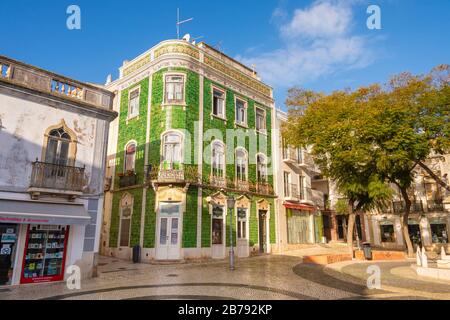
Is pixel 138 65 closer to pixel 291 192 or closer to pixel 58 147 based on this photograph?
pixel 58 147

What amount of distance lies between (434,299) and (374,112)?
10721mm

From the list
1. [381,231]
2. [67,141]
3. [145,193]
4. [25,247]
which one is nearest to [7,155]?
[67,141]

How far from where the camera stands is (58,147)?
12156mm

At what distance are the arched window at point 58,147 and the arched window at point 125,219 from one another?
7.92 meters

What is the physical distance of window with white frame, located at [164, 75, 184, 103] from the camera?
64.1 ft

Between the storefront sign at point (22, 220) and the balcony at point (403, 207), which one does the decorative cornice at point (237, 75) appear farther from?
the balcony at point (403, 207)

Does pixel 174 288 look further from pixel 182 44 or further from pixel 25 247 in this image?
pixel 182 44

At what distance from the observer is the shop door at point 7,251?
10343 mm

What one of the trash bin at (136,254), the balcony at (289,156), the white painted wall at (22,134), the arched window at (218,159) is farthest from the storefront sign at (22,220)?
the balcony at (289,156)

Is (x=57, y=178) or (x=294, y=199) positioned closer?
(x=57, y=178)

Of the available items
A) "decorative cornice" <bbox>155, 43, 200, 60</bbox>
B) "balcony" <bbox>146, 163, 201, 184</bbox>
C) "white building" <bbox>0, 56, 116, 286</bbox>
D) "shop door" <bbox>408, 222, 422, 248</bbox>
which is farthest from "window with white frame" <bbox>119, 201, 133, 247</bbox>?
"shop door" <bbox>408, 222, 422, 248</bbox>

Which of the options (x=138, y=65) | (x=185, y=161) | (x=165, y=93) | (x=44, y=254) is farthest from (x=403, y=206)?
(x=44, y=254)

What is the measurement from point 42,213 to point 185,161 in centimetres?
897

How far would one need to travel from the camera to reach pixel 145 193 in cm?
1873
